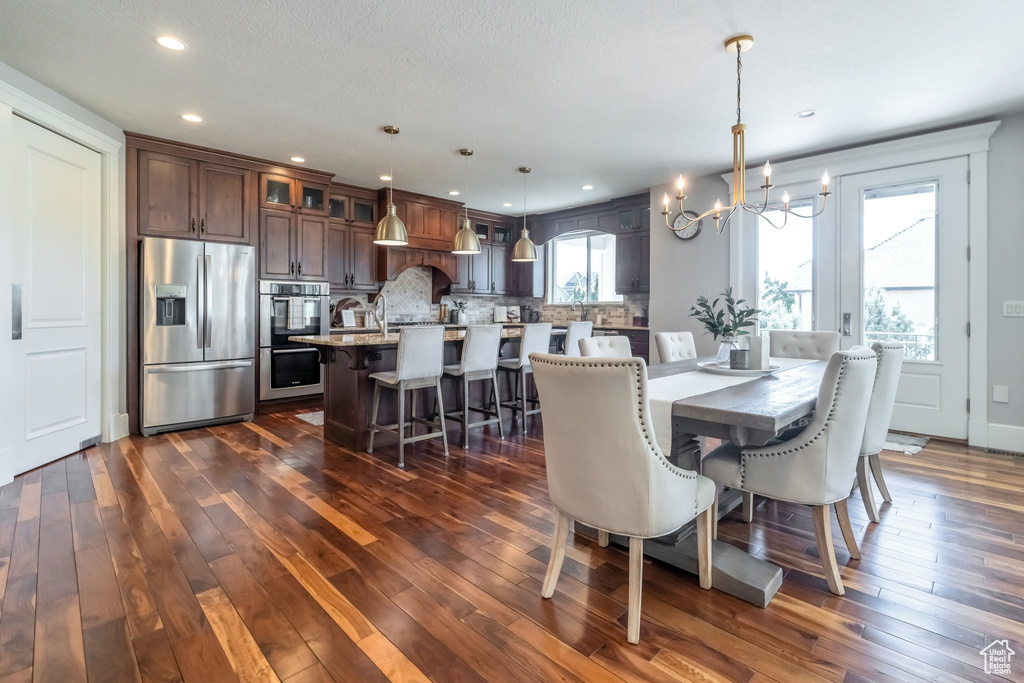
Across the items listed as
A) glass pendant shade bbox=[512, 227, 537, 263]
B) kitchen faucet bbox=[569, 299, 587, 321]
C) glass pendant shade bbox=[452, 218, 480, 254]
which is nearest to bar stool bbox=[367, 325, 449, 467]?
glass pendant shade bbox=[452, 218, 480, 254]

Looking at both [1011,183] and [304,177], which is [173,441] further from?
[1011,183]

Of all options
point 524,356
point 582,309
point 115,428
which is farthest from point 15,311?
point 582,309

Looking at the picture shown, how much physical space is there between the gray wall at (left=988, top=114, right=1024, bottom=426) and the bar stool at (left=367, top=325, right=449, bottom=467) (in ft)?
14.0

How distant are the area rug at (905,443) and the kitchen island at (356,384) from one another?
355 cm

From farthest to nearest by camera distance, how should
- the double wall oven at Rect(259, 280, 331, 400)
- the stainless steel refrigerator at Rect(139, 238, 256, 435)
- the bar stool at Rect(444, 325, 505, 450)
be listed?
the double wall oven at Rect(259, 280, 331, 400)
the stainless steel refrigerator at Rect(139, 238, 256, 435)
the bar stool at Rect(444, 325, 505, 450)

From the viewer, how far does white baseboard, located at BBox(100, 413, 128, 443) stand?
402cm

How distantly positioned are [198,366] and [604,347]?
3.67 meters

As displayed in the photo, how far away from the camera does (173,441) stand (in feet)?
13.3

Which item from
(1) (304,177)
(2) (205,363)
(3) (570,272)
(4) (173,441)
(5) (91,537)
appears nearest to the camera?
(5) (91,537)

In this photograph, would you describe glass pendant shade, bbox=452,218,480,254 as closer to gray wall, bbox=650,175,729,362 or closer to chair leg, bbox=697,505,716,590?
gray wall, bbox=650,175,729,362

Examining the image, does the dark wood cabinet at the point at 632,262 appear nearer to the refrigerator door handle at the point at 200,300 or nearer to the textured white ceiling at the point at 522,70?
the textured white ceiling at the point at 522,70

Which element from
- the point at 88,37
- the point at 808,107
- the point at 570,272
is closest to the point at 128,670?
the point at 88,37

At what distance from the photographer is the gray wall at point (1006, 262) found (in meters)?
3.71

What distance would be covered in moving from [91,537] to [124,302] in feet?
8.60
